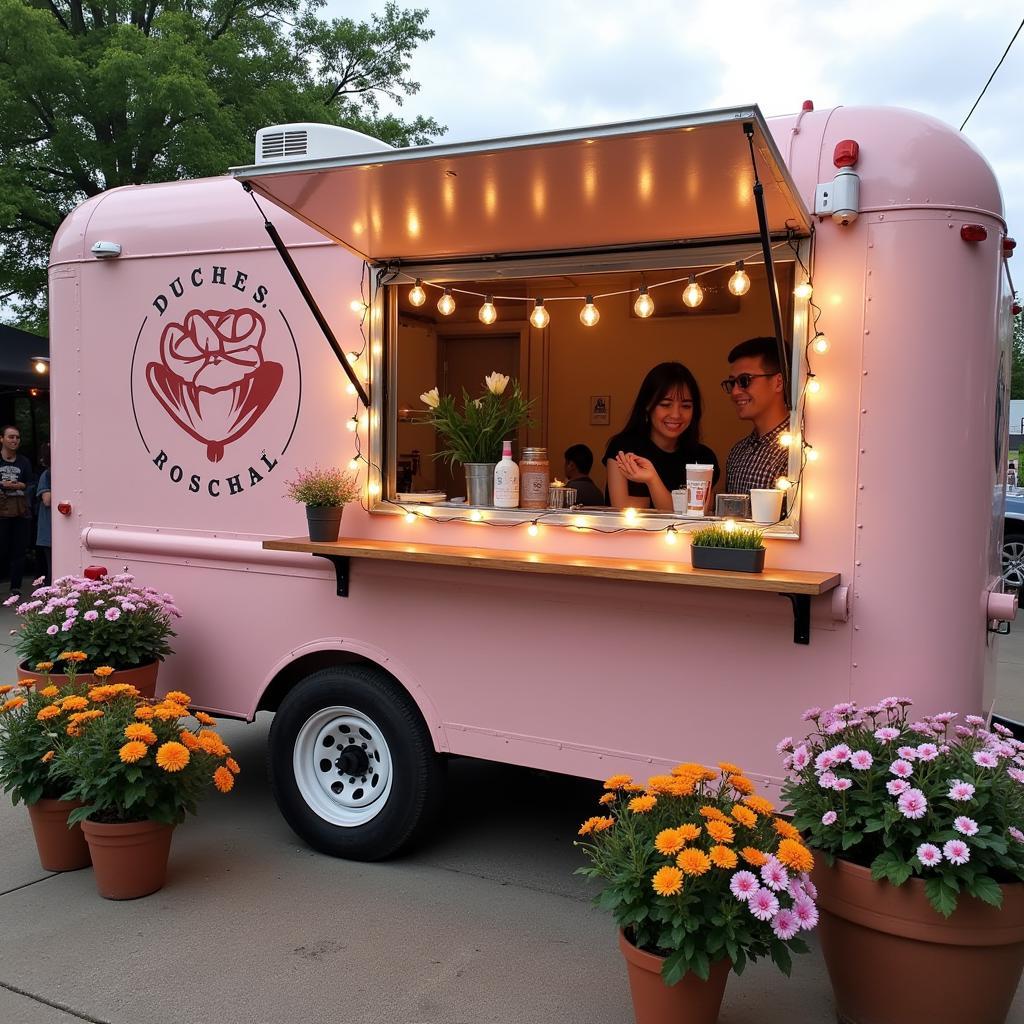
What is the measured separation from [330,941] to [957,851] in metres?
2.18

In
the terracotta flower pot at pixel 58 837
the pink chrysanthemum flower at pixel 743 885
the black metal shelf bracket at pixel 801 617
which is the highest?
the black metal shelf bracket at pixel 801 617

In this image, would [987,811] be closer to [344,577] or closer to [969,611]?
[969,611]

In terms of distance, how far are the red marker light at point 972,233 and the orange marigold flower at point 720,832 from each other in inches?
80.5

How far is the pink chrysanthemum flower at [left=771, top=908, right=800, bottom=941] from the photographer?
2.47 m

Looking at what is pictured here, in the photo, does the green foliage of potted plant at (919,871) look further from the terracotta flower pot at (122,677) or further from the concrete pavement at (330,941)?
→ the terracotta flower pot at (122,677)

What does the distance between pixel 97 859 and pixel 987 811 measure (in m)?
3.19

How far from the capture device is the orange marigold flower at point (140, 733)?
3643 mm

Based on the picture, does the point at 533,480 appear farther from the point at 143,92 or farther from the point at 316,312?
the point at 143,92

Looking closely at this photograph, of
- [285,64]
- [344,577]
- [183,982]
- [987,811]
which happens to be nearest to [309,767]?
[344,577]

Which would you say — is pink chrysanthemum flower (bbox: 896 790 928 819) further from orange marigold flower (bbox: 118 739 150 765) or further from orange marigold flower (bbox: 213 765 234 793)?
orange marigold flower (bbox: 118 739 150 765)

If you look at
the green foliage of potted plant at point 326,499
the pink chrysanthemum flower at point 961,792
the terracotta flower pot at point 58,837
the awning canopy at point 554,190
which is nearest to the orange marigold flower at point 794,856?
the pink chrysanthemum flower at point 961,792

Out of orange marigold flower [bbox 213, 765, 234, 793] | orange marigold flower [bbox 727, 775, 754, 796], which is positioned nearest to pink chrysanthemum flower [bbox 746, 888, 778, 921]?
orange marigold flower [bbox 727, 775, 754, 796]

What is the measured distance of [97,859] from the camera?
3.77 m

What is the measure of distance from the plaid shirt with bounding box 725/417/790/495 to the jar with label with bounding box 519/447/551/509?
78cm
